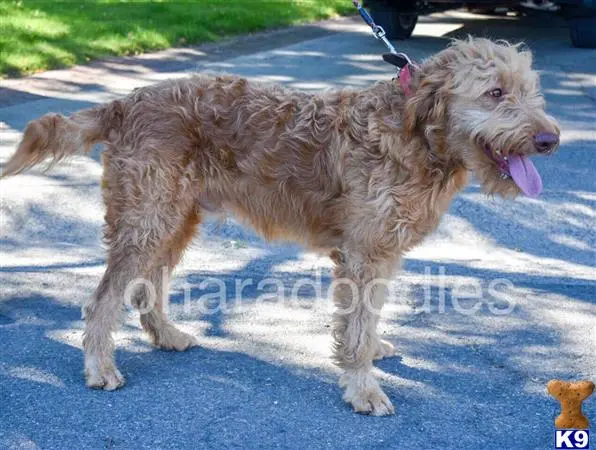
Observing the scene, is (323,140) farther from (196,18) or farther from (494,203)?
(196,18)

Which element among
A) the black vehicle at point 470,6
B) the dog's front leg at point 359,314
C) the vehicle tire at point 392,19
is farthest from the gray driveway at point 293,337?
the vehicle tire at point 392,19

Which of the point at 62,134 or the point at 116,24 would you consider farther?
the point at 116,24

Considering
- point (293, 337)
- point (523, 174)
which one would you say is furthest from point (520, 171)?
point (293, 337)

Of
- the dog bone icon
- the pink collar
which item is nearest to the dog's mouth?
the pink collar

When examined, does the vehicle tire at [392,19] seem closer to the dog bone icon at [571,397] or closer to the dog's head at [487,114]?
the dog's head at [487,114]

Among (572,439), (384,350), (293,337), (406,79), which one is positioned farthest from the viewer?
(293,337)

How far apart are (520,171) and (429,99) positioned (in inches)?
21.7

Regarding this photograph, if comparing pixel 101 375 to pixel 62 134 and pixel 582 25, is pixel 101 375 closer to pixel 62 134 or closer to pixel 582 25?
pixel 62 134

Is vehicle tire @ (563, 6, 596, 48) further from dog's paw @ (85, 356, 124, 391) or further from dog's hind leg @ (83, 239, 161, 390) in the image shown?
dog's paw @ (85, 356, 124, 391)

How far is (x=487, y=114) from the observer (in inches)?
173

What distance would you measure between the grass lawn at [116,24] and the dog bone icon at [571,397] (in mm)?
9044

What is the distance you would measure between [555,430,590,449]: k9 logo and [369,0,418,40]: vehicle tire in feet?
34.7

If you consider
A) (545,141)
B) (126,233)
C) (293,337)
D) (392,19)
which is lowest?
(293,337)

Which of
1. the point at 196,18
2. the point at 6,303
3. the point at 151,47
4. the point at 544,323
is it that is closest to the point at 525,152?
the point at 544,323
